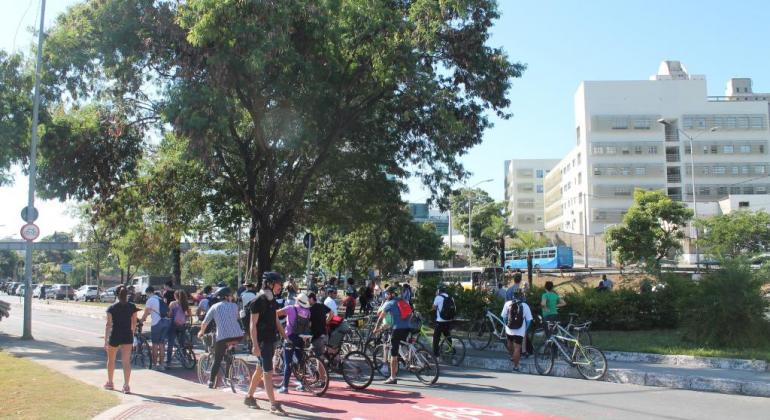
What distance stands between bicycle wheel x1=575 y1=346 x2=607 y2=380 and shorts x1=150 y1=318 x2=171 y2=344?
27.4 ft

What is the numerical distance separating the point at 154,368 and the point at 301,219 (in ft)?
46.6

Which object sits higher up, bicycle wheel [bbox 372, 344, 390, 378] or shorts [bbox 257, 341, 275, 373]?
shorts [bbox 257, 341, 275, 373]

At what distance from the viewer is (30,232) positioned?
19.2 metres

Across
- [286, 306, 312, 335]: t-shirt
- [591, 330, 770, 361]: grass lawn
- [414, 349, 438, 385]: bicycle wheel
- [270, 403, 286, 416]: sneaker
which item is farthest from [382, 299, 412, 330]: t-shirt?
[591, 330, 770, 361]: grass lawn

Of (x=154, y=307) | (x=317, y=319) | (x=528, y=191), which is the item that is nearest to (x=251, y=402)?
(x=317, y=319)

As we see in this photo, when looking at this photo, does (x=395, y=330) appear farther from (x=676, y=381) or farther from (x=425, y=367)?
(x=676, y=381)

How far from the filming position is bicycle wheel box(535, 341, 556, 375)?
1288 cm

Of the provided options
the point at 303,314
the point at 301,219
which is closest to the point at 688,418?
the point at 303,314

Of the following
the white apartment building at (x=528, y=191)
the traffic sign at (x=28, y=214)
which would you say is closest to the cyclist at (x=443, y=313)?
the traffic sign at (x=28, y=214)

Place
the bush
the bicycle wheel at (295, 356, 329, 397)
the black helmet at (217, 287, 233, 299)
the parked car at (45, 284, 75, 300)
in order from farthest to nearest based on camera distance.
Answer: the parked car at (45, 284, 75, 300) → the bush → the black helmet at (217, 287, 233, 299) → the bicycle wheel at (295, 356, 329, 397)

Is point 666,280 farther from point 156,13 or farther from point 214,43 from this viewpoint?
point 156,13

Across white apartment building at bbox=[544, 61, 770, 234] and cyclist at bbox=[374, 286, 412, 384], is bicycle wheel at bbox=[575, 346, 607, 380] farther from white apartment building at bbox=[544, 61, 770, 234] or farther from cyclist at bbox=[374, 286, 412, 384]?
white apartment building at bbox=[544, 61, 770, 234]

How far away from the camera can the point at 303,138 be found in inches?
756

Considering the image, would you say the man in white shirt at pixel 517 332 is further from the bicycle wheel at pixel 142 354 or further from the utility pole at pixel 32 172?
the utility pole at pixel 32 172
